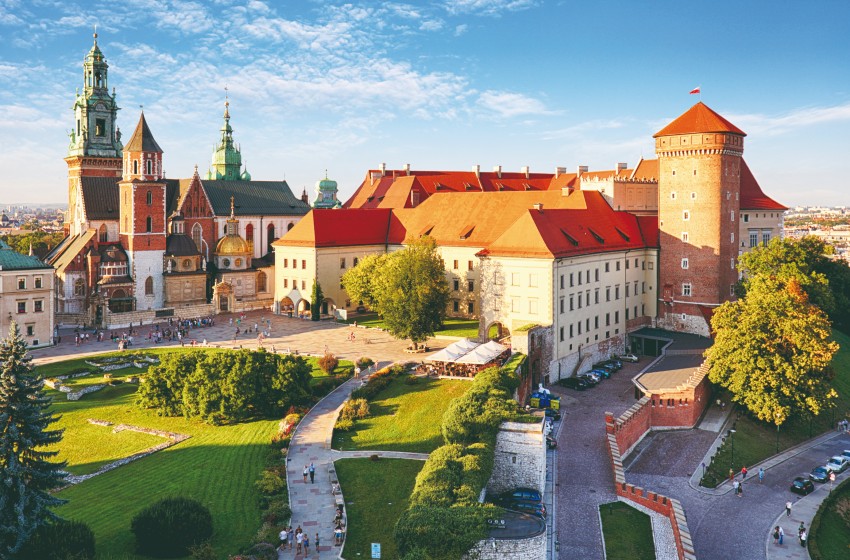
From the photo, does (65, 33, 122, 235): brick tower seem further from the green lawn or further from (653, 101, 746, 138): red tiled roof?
(653, 101, 746, 138): red tiled roof

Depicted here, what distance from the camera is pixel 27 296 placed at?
6519 centimetres

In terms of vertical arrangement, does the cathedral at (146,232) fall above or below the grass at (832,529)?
above

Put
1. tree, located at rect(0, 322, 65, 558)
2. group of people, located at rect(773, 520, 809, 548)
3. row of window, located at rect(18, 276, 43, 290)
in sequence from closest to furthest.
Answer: tree, located at rect(0, 322, 65, 558) < group of people, located at rect(773, 520, 809, 548) < row of window, located at rect(18, 276, 43, 290)

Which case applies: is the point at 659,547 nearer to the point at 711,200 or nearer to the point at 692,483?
the point at 692,483

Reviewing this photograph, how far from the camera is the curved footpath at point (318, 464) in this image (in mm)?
31188

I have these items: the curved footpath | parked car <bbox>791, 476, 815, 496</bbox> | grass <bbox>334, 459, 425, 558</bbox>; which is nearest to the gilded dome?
the curved footpath

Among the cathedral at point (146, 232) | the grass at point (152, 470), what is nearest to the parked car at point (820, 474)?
the grass at point (152, 470)

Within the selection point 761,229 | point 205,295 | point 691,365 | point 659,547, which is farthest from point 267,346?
point 761,229

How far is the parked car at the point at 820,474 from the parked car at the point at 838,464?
2.62ft

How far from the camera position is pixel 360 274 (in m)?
66.4

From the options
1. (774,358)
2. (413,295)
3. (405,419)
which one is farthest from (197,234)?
(774,358)

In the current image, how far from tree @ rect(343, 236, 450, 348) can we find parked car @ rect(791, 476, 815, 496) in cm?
2600

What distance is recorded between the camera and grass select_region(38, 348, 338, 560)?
102ft

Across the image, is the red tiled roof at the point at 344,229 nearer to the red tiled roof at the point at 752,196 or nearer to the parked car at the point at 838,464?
the red tiled roof at the point at 752,196
